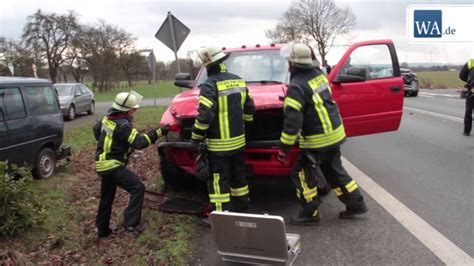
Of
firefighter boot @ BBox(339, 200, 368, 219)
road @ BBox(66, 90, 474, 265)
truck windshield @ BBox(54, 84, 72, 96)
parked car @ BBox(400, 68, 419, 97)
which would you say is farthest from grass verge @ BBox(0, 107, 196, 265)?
parked car @ BBox(400, 68, 419, 97)

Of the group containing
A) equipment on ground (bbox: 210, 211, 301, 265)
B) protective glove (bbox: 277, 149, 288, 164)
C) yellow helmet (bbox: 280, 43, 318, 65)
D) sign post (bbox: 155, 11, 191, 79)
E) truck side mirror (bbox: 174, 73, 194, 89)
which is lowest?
equipment on ground (bbox: 210, 211, 301, 265)

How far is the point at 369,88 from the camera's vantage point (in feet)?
20.2

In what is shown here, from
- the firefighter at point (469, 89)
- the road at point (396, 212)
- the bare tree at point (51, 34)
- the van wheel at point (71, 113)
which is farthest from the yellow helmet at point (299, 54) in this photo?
the bare tree at point (51, 34)

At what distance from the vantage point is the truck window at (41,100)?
7590 millimetres

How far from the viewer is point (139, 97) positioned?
4.81 meters

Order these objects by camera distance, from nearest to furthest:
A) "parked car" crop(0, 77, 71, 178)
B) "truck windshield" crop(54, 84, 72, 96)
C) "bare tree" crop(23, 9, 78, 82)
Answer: "parked car" crop(0, 77, 71, 178) → "truck windshield" crop(54, 84, 72, 96) → "bare tree" crop(23, 9, 78, 82)

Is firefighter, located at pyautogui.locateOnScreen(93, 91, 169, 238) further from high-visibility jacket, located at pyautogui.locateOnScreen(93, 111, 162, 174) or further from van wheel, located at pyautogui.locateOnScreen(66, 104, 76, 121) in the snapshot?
van wheel, located at pyautogui.locateOnScreen(66, 104, 76, 121)

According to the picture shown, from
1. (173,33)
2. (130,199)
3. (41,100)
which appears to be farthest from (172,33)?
(130,199)

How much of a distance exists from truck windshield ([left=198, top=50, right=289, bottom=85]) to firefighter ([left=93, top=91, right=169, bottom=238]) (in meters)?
2.06

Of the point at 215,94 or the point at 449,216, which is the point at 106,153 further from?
the point at 449,216

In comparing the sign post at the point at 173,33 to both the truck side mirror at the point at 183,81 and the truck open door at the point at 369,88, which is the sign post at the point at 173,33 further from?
the truck open door at the point at 369,88

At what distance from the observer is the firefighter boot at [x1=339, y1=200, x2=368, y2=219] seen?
4961 mm

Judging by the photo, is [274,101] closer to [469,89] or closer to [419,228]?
[419,228]

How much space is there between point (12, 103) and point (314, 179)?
5.01 m
